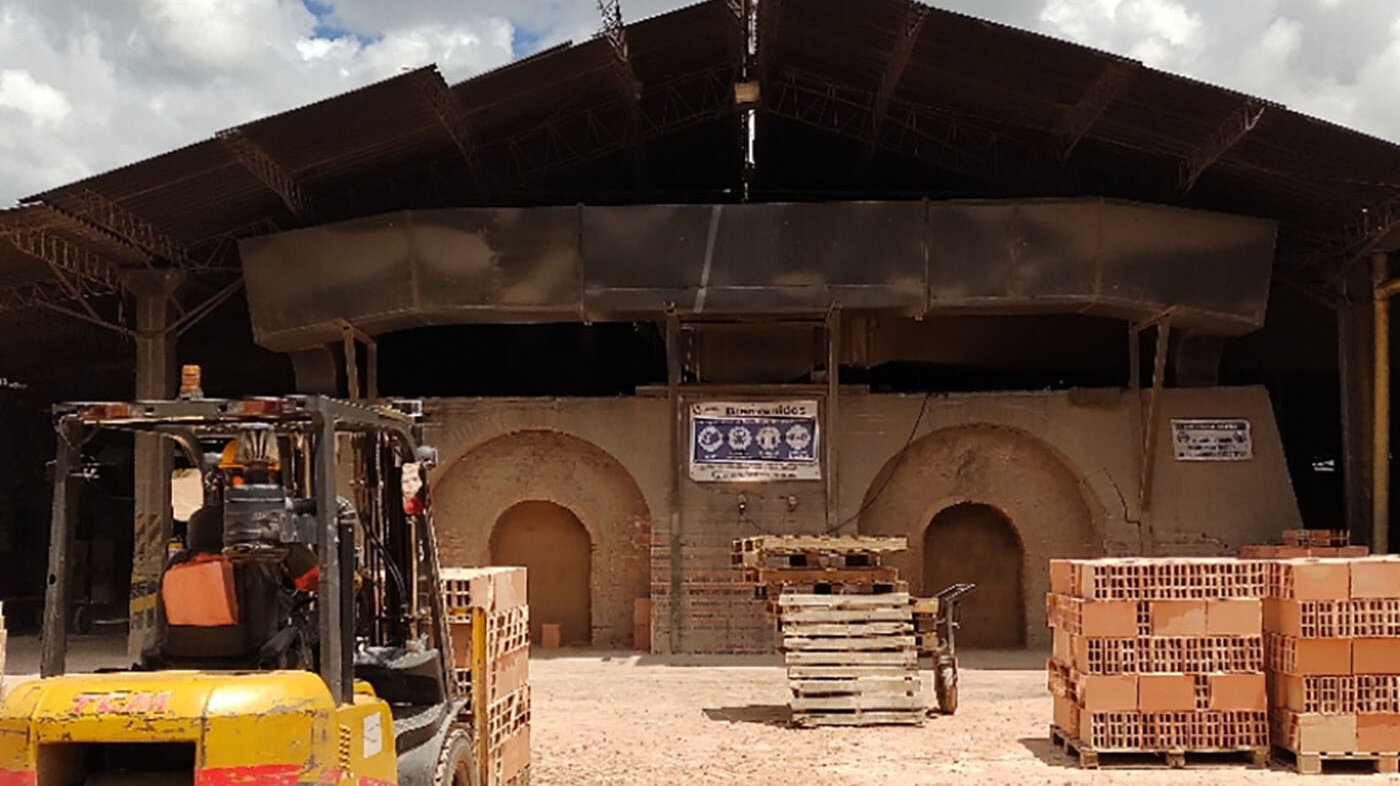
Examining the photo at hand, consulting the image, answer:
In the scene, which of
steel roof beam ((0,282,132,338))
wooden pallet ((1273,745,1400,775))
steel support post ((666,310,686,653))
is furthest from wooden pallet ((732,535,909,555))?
steel roof beam ((0,282,132,338))

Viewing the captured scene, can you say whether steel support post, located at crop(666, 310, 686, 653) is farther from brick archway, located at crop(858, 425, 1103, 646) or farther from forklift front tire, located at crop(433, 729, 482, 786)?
forklift front tire, located at crop(433, 729, 482, 786)

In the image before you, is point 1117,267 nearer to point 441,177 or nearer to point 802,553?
point 802,553

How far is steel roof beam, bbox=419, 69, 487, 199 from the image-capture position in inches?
688

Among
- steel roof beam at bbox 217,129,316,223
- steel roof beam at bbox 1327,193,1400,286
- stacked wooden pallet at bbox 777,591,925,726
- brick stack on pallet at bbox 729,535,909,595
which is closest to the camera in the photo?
stacked wooden pallet at bbox 777,591,925,726

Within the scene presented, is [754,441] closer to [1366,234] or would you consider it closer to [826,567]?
[826,567]

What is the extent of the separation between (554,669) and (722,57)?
9321 millimetres

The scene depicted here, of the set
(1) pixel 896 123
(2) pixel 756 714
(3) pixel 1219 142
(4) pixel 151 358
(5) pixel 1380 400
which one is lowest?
(2) pixel 756 714

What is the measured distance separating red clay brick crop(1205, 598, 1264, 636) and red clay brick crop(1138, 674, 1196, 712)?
50 centimetres

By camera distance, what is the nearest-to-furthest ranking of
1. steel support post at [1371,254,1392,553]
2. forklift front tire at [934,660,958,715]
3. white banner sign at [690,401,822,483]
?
forklift front tire at [934,660,958,715]
steel support post at [1371,254,1392,553]
white banner sign at [690,401,822,483]

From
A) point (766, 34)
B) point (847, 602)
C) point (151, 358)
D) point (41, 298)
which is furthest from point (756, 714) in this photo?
point (41, 298)

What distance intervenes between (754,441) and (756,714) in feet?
21.0

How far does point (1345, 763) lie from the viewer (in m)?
11.4

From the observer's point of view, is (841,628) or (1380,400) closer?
(841,628)

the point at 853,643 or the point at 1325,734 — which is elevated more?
the point at 853,643
